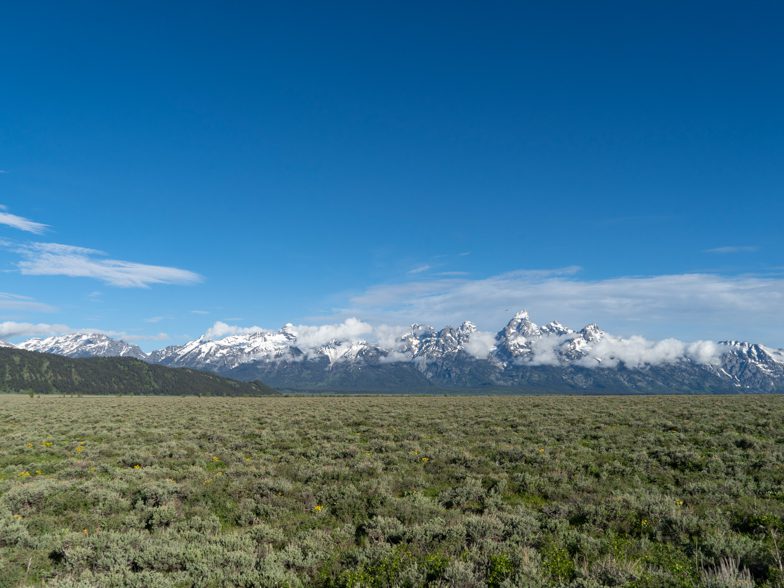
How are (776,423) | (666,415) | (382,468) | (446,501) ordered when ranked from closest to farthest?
(446,501), (382,468), (776,423), (666,415)

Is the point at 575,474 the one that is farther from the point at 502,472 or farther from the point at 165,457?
the point at 165,457

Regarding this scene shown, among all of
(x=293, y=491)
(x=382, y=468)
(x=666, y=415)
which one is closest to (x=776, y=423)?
(x=666, y=415)

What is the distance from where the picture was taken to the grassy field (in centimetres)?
756

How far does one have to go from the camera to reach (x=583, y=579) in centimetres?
677

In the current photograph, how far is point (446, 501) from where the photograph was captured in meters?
12.1

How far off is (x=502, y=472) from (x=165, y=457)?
13.8 m

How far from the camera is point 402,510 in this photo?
11055 mm

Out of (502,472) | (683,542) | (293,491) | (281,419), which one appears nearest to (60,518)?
(293,491)

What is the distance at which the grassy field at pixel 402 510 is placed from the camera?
7.56 metres

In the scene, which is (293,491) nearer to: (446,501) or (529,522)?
(446,501)

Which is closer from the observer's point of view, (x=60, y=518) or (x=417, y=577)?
(x=417, y=577)

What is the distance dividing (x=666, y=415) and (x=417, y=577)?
28.0 metres

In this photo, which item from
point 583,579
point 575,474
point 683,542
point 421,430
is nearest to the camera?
point 583,579

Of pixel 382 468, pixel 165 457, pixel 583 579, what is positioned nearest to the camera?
pixel 583 579
